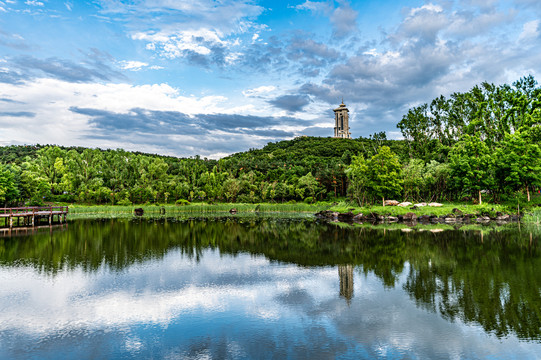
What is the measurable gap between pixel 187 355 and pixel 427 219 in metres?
40.1

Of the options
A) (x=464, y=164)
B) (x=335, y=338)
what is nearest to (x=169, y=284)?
(x=335, y=338)

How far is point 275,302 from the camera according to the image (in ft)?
42.5

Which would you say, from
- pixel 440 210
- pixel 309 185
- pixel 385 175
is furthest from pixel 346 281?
pixel 309 185

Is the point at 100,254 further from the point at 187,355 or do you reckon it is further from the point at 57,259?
the point at 187,355

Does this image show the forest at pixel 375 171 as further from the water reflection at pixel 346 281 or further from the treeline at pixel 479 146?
the water reflection at pixel 346 281

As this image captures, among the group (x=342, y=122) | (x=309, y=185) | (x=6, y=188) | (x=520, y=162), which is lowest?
(x=6, y=188)

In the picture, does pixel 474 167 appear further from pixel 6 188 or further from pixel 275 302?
pixel 6 188

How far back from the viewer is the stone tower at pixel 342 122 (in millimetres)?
145375

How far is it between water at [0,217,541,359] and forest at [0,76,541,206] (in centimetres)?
2717

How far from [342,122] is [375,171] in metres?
99.4

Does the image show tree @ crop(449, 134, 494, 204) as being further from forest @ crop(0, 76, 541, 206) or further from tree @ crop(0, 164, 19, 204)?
tree @ crop(0, 164, 19, 204)

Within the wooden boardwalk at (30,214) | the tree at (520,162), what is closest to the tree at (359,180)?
the tree at (520,162)

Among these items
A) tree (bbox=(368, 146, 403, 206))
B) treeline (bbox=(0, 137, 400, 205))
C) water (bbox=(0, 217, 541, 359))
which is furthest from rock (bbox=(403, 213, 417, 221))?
treeline (bbox=(0, 137, 400, 205))

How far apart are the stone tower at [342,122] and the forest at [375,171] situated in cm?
5135
